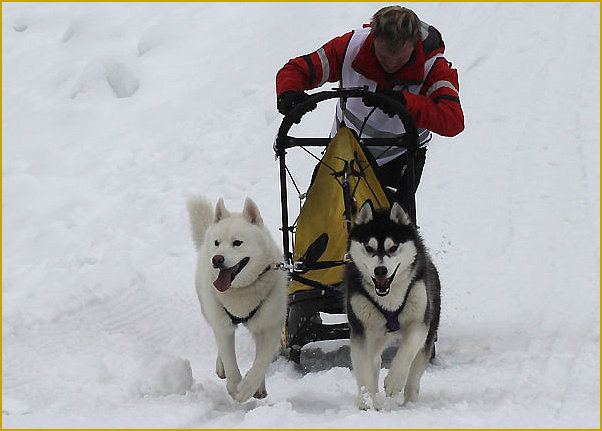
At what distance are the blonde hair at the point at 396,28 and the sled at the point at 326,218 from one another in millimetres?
361

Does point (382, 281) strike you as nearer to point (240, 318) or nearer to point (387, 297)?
point (387, 297)

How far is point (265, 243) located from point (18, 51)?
9.45m

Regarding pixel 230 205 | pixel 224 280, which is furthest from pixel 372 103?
pixel 230 205

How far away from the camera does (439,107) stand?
12.9ft

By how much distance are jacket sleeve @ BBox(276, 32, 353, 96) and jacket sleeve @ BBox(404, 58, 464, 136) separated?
51 centimetres

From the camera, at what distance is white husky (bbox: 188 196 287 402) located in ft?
12.0

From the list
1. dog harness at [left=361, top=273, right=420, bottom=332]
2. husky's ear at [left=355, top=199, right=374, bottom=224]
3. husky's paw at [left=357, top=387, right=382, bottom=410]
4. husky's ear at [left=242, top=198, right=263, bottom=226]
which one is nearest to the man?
husky's ear at [left=242, top=198, right=263, bottom=226]

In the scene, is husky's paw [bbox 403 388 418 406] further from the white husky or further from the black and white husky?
the white husky

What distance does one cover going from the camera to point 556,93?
368 inches

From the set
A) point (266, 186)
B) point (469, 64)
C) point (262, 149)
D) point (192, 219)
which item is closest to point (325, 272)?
point (192, 219)

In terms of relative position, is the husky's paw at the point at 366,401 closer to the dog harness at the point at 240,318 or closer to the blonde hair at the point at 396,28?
the dog harness at the point at 240,318

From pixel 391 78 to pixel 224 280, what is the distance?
1.37m

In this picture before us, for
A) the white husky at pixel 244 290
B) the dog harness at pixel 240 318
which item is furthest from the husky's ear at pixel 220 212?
the dog harness at pixel 240 318

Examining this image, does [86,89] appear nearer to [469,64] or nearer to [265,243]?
[469,64]
